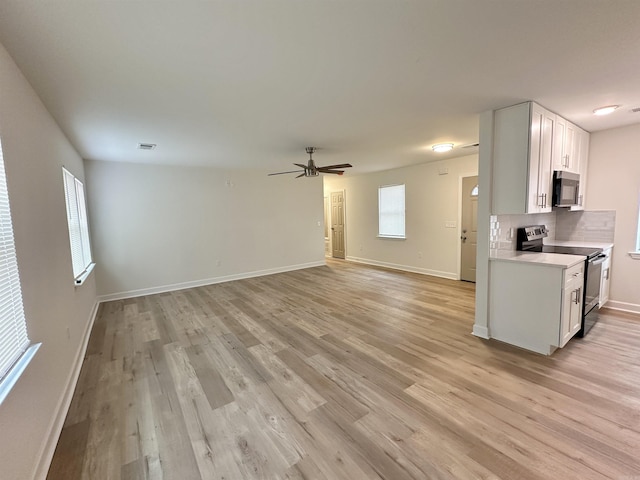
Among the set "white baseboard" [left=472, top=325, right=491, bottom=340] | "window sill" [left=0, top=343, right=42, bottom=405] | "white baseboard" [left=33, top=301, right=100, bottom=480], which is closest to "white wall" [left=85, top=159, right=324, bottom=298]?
"white baseboard" [left=33, top=301, right=100, bottom=480]

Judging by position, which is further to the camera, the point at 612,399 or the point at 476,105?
the point at 476,105

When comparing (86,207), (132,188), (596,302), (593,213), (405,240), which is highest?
(132,188)

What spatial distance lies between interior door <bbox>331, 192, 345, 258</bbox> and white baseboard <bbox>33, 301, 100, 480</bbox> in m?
6.61

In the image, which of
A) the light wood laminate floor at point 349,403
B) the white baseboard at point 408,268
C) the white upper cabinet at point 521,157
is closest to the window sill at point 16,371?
the light wood laminate floor at point 349,403

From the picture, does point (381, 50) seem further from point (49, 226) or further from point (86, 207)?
point (86, 207)

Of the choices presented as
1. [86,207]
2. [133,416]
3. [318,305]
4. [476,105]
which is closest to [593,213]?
[476,105]

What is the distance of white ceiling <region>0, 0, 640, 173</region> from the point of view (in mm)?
1469

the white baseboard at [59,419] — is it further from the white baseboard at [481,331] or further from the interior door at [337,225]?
the interior door at [337,225]

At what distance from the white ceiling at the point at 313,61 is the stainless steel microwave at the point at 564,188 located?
68 centimetres

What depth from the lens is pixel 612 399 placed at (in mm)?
2135

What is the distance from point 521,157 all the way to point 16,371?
412 cm

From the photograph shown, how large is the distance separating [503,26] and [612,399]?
2734 millimetres

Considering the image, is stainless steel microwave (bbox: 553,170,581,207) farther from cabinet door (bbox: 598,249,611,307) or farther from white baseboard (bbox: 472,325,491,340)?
white baseboard (bbox: 472,325,491,340)

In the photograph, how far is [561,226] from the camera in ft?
14.4
